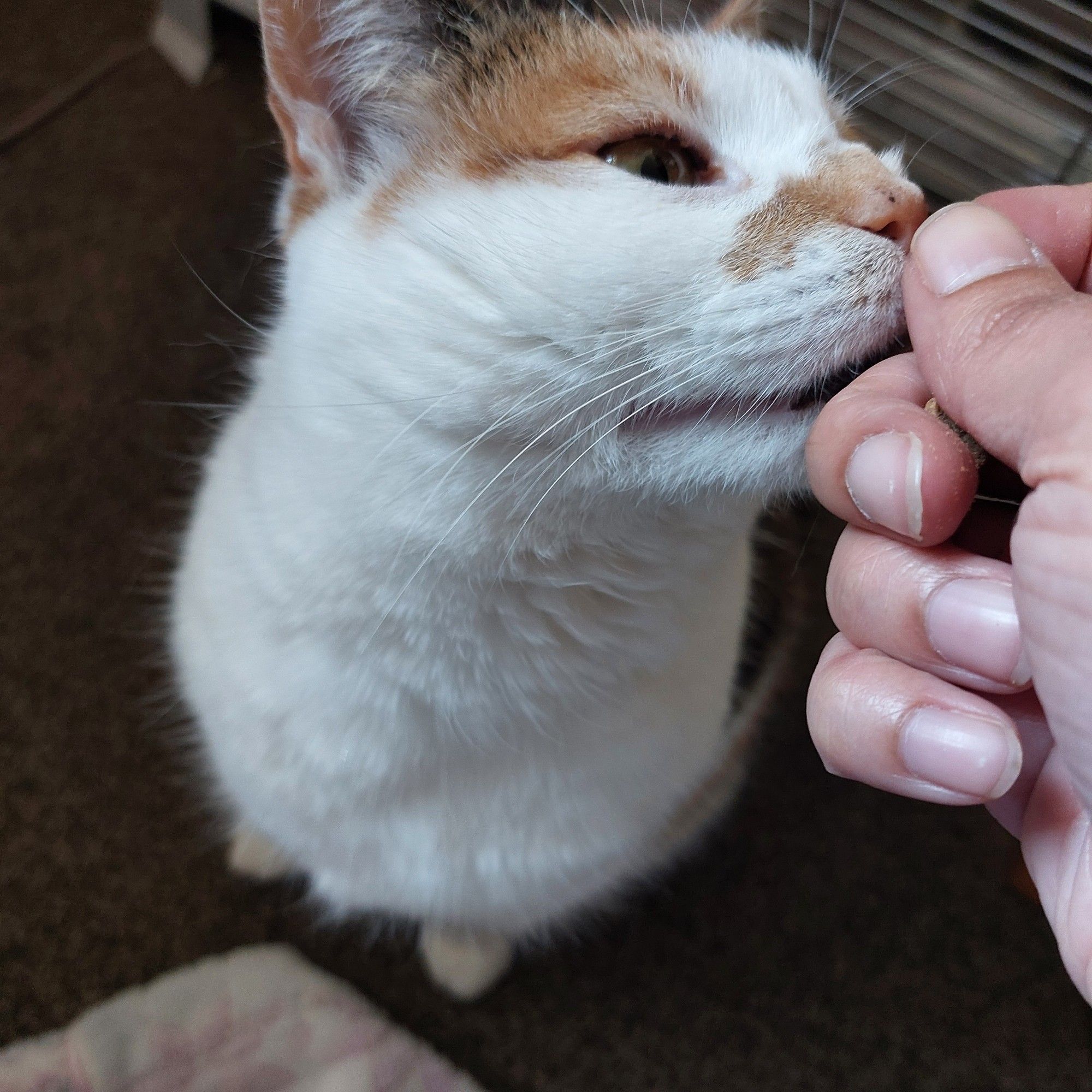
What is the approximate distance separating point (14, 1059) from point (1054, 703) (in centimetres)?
133

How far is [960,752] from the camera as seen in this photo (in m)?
0.60

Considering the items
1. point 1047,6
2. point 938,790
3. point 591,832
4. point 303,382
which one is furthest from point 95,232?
point 938,790

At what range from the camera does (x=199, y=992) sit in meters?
1.27

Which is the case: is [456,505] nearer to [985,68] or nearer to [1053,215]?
[1053,215]

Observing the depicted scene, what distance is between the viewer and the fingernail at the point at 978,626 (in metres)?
0.59

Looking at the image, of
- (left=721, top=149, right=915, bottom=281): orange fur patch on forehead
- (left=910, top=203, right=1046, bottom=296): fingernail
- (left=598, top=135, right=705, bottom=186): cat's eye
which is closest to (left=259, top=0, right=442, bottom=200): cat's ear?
(left=598, top=135, right=705, bottom=186): cat's eye

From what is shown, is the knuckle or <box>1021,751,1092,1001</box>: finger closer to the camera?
the knuckle

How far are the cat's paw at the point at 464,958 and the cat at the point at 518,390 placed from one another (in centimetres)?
35

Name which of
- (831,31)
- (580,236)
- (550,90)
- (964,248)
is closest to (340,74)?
(550,90)

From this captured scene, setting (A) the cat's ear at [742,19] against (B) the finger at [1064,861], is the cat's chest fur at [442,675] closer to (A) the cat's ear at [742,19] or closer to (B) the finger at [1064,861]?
(B) the finger at [1064,861]

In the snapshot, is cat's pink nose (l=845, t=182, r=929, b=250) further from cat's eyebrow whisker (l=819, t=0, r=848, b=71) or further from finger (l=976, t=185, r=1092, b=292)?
cat's eyebrow whisker (l=819, t=0, r=848, b=71)

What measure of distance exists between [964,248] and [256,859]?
126 cm

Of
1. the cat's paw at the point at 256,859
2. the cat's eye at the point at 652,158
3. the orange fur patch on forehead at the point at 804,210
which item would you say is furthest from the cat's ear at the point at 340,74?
the cat's paw at the point at 256,859

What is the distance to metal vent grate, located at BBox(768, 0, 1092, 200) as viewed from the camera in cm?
129
